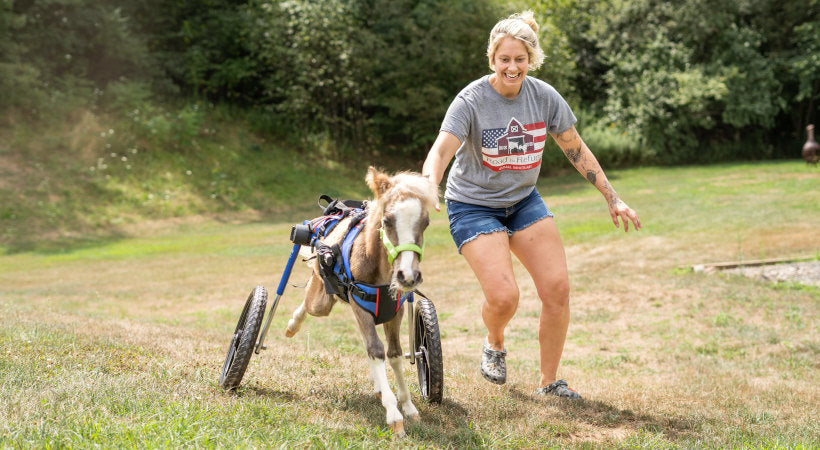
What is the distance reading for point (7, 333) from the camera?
634 cm

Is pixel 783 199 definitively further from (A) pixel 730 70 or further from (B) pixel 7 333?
(B) pixel 7 333

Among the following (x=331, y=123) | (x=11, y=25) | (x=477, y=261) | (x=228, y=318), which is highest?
(x=11, y=25)

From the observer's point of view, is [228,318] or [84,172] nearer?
[228,318]

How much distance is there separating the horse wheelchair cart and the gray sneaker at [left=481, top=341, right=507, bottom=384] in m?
0.53

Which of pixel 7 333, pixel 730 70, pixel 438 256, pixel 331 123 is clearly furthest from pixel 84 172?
pixel 730 70

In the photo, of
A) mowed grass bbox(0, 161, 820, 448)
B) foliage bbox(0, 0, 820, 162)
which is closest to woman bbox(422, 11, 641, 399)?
mowed grass bbox(0, 161, 820, 448)

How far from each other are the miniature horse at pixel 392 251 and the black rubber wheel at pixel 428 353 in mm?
268

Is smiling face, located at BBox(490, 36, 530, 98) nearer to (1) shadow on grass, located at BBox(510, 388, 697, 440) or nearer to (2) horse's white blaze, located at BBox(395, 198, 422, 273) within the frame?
(2) horse's white blaze, located at BBox(395, 198, 422, 273)

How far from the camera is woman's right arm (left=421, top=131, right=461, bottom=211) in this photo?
175 inches

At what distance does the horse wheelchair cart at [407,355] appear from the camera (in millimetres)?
5027

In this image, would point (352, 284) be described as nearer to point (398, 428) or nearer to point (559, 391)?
point (398, 428)

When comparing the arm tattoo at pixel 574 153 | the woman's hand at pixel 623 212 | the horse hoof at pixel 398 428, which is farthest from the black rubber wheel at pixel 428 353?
the arm tattoo at pixel 574 153

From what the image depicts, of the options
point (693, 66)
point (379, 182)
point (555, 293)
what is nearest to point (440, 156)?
point (379, 182)

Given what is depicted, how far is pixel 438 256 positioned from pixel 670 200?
370 inches
